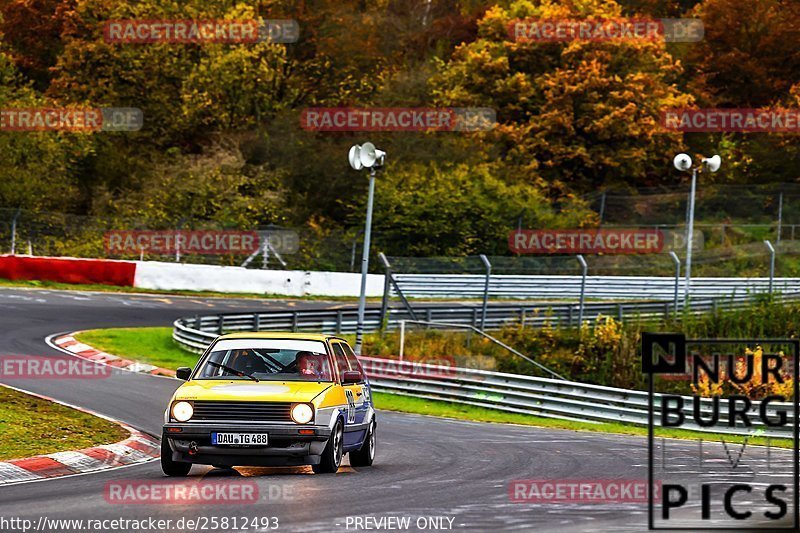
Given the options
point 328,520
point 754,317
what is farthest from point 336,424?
point 754,317

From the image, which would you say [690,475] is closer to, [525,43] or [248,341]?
[248,341]

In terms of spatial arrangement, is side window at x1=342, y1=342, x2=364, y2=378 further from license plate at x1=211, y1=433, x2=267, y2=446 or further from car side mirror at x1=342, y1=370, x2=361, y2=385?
license plate at x1=211, y1=433, x2=267, y2=446

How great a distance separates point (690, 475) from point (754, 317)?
20.2 meters

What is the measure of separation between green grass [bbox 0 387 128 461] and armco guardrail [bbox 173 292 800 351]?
1099 centimetres

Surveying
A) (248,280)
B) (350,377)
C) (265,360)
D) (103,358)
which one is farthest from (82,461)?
(248,280)

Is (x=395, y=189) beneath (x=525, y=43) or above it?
beneath

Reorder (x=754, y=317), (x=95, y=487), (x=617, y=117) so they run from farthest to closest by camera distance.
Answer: (x=617, y=117)
(x=754, y=317)
(x=95, y=487)

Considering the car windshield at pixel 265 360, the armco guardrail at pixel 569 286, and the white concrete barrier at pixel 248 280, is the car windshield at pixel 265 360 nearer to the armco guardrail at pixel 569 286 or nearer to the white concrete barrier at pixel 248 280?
the armco guardrail at pixel 569 286

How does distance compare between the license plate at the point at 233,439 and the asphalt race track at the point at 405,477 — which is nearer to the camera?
the asphalt race track at the point at 405,477

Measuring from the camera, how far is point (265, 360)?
13.9 metres

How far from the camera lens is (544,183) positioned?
53906mm

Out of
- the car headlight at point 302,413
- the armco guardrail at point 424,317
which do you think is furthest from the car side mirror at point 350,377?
the armco guardrail at point 424,317

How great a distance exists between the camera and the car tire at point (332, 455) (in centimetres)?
1288

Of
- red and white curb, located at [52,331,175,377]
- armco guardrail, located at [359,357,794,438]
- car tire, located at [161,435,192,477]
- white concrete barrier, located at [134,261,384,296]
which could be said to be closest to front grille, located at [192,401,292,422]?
car tire, located at [161,435,192,477]
